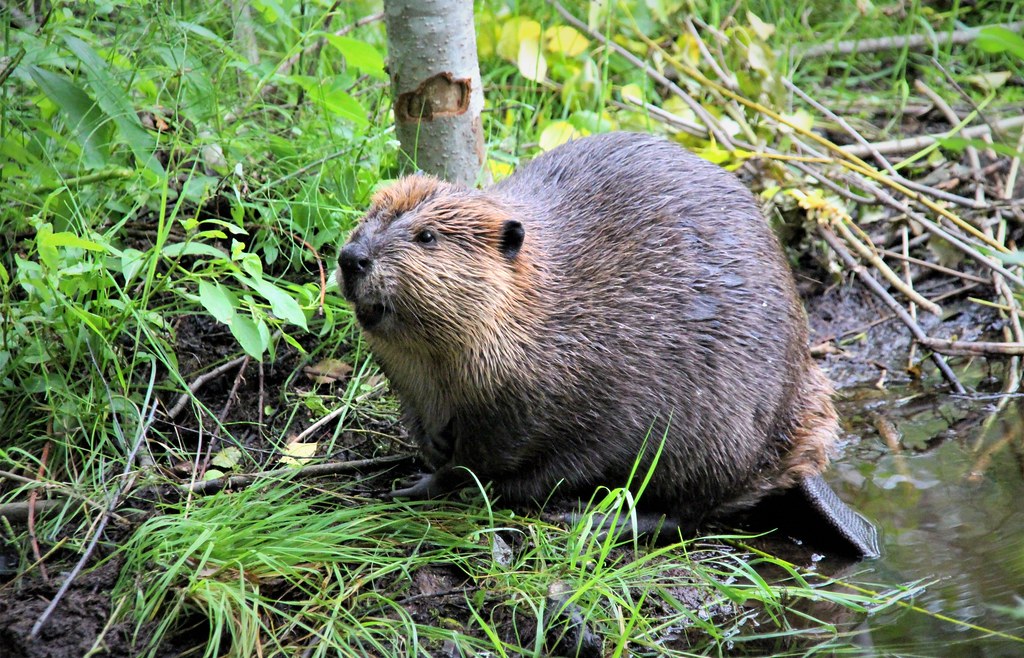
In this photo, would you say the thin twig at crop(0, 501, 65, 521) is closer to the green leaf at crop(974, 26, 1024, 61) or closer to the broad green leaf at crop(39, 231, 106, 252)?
the broad green leaf at crop(39, 231, 106, 252)

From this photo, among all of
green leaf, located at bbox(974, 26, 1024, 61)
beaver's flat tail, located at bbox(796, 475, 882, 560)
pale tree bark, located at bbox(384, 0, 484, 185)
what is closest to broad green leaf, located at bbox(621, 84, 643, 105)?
pale tree bark, located at bbox(384, 0, 484, 185)

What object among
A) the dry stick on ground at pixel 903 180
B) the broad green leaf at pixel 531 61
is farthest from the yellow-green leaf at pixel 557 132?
the dry stick on ground at pixel 903 180

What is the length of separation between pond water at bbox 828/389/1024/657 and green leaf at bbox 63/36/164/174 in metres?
2.12

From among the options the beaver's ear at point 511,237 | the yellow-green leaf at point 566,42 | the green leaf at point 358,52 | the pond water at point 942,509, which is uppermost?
the green leaf at point 358,52

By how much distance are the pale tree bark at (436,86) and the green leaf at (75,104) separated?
2.91 ft

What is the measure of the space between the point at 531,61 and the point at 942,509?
2382 millimetres

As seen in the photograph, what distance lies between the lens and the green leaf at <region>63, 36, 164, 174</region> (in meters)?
2.75

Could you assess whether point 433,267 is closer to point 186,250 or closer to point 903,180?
point 186,250

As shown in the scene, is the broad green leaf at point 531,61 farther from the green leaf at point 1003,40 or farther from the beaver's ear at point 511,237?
the green leaf at point 1003,40

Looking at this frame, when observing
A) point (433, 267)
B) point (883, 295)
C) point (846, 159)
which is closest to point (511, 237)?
point (433, 267)

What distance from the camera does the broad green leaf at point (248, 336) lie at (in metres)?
2.65

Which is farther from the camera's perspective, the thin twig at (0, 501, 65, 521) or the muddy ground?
the thin twig at (0, 501, 65, 521)

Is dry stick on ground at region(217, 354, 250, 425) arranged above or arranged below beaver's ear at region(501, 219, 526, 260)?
below

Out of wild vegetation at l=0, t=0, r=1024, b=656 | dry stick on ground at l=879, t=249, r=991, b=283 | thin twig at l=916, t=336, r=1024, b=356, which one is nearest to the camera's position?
wild vegetation at l=0, t=0, r=1024, b=656
